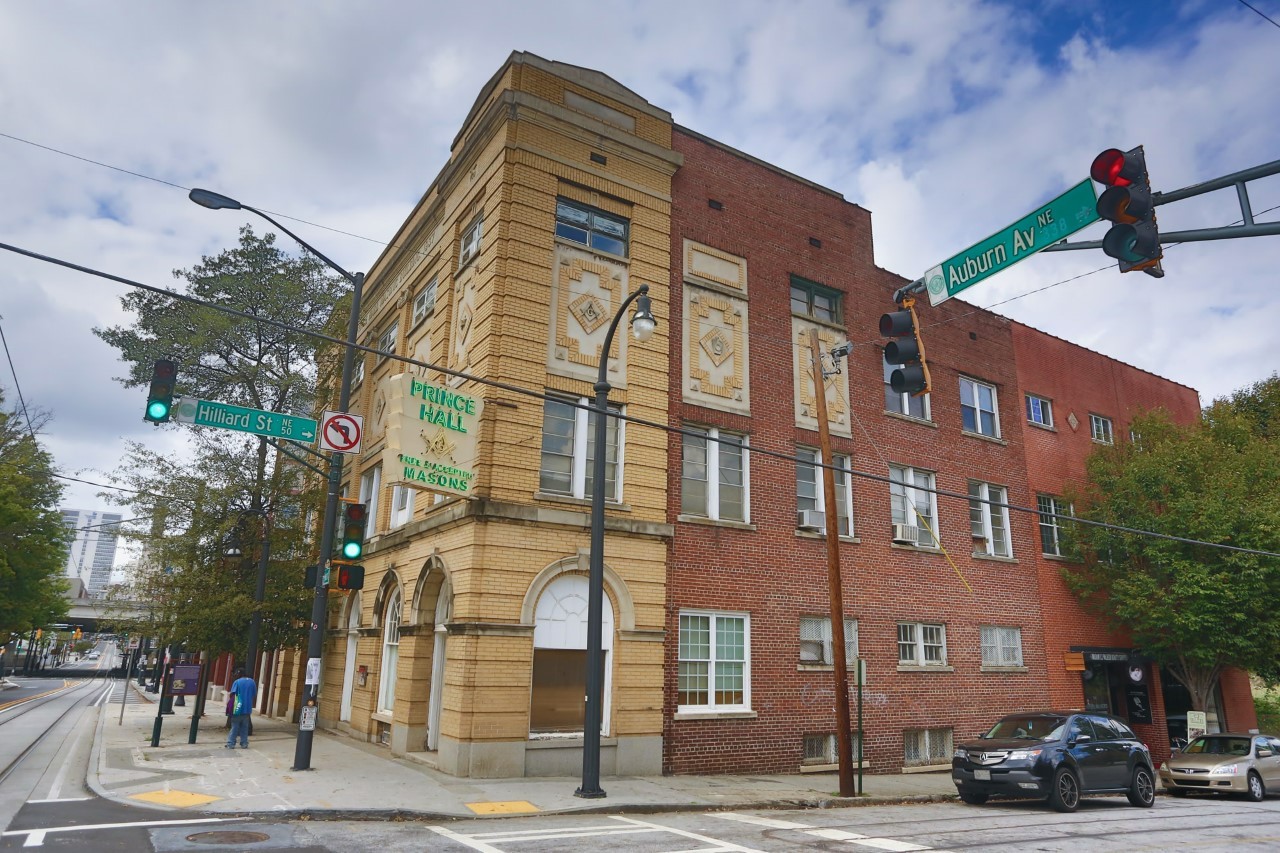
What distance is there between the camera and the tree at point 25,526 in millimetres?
39594

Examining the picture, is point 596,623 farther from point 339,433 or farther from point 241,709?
point 241,709

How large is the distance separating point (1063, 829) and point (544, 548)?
9.17 m

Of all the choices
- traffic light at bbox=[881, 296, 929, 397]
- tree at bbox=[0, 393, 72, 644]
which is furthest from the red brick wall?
tree at bbox=[0, 393, 72, 644]

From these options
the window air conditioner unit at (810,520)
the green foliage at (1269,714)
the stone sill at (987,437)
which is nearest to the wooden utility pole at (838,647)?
the window air conditioner unit at (810,520)

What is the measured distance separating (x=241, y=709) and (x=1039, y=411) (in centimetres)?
2343

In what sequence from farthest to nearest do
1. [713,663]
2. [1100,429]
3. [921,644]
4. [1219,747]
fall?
[1100,429]
[921,644]
[1219,747]
[713,663]

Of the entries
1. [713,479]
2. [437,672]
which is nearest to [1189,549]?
[713,479]

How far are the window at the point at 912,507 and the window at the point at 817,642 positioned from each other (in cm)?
335

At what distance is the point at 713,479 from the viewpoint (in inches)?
722

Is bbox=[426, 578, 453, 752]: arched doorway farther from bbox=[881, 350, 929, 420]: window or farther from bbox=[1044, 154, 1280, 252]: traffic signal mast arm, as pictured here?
bbox=[1044, 154, 1280, 252]: traffic signal mast arm

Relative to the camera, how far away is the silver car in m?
18.4

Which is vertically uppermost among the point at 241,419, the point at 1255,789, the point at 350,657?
the point at 241,419

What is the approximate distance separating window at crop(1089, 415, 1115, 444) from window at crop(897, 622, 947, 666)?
1071cm

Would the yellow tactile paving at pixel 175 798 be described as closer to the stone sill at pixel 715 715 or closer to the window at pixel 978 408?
the stone sill at pixel 715 715
